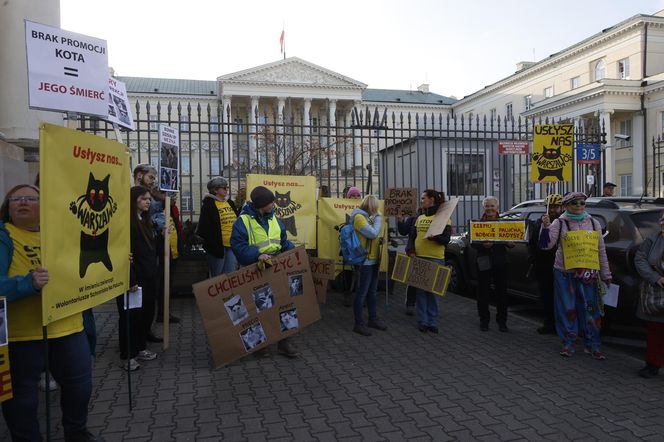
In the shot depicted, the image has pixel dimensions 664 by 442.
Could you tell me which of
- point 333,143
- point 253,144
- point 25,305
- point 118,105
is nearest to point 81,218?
point 25,305

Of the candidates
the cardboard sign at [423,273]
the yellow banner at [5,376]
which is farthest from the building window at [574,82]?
the yellow banner at [5,376]

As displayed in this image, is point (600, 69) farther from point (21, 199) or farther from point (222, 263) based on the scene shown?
point (21, 199)

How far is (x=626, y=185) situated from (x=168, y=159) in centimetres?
4192

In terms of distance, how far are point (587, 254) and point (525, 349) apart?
53.2 inches

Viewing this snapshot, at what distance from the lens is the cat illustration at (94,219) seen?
308 cm

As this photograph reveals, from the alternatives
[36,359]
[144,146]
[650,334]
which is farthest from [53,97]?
[144,146]

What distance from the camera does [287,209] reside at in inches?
317

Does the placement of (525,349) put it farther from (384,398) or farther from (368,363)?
(384,398)

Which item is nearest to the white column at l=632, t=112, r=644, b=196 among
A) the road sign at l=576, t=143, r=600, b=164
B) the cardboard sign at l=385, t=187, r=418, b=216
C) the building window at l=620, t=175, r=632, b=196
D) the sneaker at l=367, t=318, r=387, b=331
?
the building window at l=620, t=175, r=632, b=196

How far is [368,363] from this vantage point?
17.3 ft

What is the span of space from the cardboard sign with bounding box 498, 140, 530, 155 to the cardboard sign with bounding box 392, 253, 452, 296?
523 cm

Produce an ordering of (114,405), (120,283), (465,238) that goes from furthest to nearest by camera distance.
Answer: (465,238)
(114,405)
(120,283)

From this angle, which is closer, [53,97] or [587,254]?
[53,97]

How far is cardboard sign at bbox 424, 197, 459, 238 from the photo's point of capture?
6328mm
